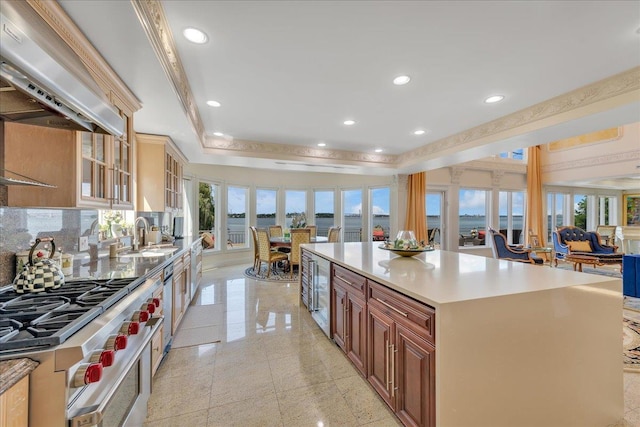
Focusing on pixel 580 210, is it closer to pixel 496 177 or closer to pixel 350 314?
pixel 496 177

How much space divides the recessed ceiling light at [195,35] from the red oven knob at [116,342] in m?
2.07

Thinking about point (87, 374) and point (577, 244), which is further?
point (577, 244)

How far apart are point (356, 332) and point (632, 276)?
469 cm

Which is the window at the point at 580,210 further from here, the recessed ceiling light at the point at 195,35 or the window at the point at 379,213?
the recessed ceiling light at the point at 195,35

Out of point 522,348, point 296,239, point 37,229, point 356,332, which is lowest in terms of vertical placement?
point 356,332

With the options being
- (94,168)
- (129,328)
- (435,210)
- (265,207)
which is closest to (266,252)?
(265,207)

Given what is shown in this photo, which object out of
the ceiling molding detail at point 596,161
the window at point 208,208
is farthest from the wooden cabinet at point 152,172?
the ceiling molding detail at point 596,161

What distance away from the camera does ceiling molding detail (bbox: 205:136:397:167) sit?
471cm

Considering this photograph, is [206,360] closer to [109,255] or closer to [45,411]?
[109,255]

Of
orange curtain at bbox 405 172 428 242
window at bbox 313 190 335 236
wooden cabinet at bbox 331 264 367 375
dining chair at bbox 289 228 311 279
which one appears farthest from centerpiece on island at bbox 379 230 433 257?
window at bbox 313 190 335 236

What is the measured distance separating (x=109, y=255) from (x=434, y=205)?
732cm

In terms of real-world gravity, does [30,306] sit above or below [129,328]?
above

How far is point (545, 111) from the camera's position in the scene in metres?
3.25

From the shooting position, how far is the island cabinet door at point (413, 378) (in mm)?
1349
